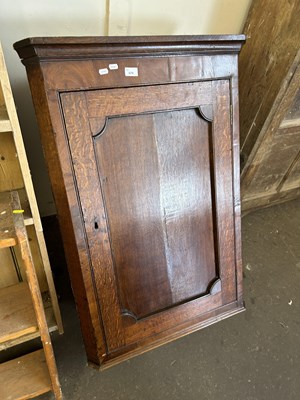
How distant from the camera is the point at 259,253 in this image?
189cm

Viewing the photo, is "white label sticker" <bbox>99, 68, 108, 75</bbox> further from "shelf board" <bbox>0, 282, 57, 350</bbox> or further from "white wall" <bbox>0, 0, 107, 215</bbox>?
"shelf board" <bbox>0, 282, 57, 350</bbox>

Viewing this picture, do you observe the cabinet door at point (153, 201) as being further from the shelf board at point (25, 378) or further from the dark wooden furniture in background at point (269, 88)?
the dark wooden furniture in background at point (269, 88)

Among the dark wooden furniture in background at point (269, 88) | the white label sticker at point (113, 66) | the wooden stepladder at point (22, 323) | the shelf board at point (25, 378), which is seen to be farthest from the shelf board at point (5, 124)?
the dark wooden furniture in background at point (269, 88)

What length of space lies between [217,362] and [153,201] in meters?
0.74

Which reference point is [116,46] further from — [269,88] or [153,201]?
[269,88]

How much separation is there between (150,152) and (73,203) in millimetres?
326

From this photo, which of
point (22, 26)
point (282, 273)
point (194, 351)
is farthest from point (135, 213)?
point (282, 273)

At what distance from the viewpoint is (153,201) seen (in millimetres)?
1125

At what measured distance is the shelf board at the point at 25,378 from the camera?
3.50 ft

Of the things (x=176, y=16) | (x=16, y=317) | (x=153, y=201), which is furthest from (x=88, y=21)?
(x=16, y=317)

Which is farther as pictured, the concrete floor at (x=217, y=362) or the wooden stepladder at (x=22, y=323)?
the concrete floor at (x=217, y=362)

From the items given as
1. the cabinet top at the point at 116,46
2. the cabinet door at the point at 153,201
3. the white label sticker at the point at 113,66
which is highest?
the cabinet top at the point at 116,46

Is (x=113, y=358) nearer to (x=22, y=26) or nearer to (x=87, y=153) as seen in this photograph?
(x=87, y=153)

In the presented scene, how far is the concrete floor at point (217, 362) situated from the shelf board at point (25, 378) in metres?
0.08
